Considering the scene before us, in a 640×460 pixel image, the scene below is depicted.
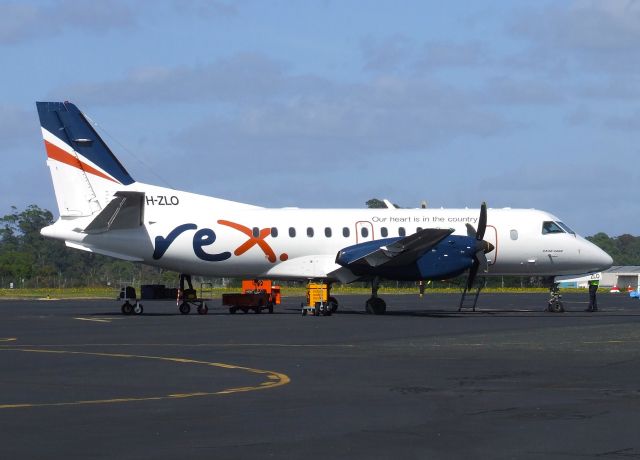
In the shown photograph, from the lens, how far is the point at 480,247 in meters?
43.3

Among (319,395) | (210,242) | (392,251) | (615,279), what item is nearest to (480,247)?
(392,251)

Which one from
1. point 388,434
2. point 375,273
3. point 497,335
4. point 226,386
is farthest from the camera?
point 375,273

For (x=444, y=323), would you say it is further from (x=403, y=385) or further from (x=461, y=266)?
(x=403, y=385)

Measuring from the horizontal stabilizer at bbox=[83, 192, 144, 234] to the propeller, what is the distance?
521 inches

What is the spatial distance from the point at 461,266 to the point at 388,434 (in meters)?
30.6

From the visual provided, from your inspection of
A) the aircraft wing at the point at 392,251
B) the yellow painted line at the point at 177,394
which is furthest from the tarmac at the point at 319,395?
the aircraft wing at the point at 392,251

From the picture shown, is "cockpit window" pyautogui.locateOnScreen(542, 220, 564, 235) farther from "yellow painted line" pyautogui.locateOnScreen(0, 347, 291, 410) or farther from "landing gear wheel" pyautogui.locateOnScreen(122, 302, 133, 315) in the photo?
"yellow painted line" pyautogui.locateOnScreen(0, 347, 291, 410)

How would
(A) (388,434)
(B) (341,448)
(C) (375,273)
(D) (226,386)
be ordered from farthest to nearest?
(C) (375,273) < (D) (226,386) < (A) (388,434) < (B) (341,448)

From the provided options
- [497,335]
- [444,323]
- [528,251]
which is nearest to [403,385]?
[497,335]

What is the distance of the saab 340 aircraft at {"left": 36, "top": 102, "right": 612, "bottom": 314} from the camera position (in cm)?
4244

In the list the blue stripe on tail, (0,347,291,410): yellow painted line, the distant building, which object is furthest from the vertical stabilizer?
the distant building

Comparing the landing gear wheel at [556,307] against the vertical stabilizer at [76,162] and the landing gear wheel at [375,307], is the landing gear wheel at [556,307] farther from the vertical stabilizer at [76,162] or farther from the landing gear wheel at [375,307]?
the vertical stabilizer at [76,162]

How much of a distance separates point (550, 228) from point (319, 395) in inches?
1293

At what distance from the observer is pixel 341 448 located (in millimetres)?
11680
